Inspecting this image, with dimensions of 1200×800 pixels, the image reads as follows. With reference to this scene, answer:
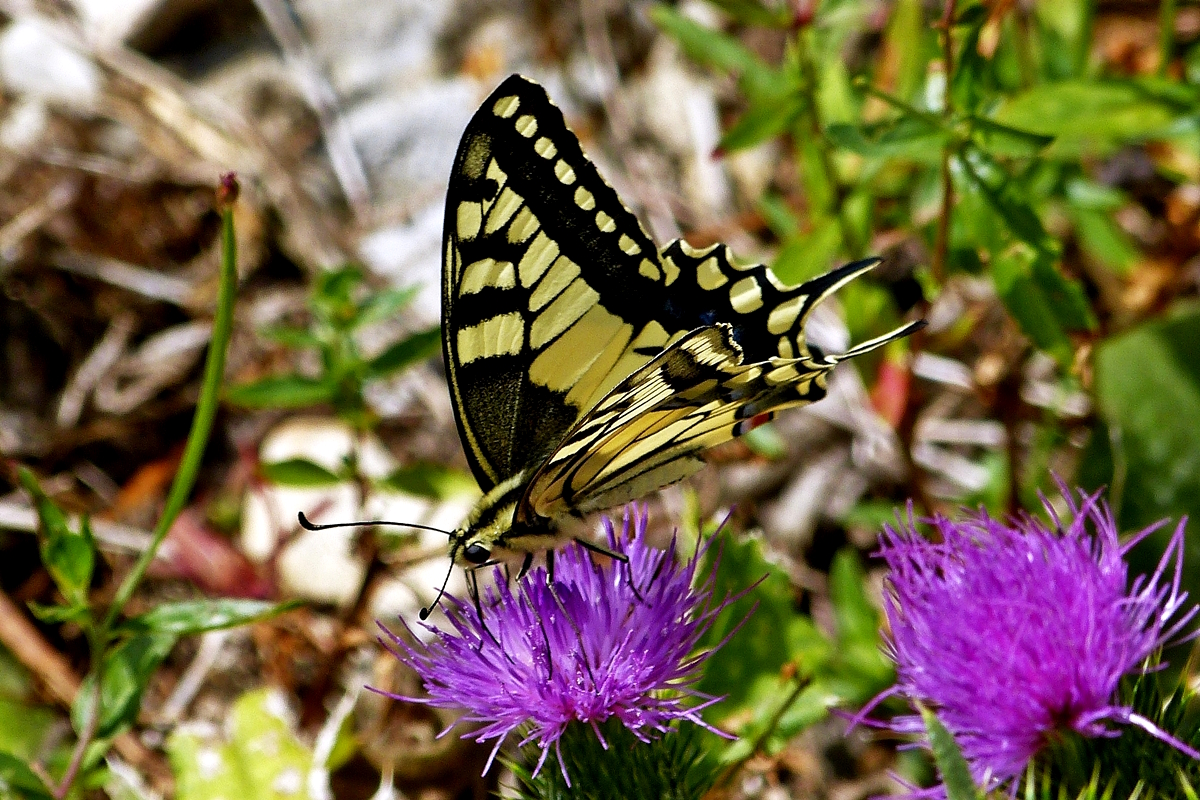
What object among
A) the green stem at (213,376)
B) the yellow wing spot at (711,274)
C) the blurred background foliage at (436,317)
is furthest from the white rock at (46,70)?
the yellow wing spot at (711,274)

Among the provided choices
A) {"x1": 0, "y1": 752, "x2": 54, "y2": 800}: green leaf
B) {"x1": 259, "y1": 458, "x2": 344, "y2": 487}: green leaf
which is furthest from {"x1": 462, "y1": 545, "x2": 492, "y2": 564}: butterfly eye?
{"x1": 0, "y1": 752, "x2": 54, "y2": 800}: green leaf

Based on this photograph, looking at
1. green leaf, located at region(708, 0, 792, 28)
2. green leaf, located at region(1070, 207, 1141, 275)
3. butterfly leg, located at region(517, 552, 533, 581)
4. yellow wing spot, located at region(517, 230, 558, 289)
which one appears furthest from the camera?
green leaf, located at region(1070, 207, 1141, 275)

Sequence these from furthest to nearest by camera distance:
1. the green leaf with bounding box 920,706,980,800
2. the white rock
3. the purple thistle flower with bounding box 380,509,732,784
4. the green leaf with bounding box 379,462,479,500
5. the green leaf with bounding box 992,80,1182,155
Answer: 1. the white rock
2. the green leaf with bounding box 379,462,479,500
3. the green leaf with bounding box 992,80,1182,155
4. the purple thistle flower with bounding box 380,509,732,784
5. the green leaf with bounding box 920,706,980,800

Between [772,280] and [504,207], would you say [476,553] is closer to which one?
[504,207]

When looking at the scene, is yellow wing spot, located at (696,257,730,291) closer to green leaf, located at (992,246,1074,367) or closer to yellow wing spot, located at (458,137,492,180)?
yellow wing spot, located at (458,137,492,180)

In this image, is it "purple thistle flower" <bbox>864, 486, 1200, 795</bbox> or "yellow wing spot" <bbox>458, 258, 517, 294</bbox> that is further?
"yellow wing spot" <bbox>458, 258, 517, 294</bbox>

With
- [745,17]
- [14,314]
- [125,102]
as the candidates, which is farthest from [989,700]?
[125,102]

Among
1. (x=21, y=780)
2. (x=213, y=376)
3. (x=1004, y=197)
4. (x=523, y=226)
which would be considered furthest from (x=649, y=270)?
(x=21, y=780)

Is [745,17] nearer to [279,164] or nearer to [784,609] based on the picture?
Answer: [784,609]

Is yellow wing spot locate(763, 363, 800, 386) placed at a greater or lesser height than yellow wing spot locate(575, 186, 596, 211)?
lesser
